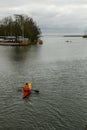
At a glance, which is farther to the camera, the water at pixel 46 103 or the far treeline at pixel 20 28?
the far treeline at pixel 20 28

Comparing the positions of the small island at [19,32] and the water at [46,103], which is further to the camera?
the small island at [19,32]

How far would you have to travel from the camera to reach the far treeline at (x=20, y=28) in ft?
460

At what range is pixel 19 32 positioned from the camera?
140125mm

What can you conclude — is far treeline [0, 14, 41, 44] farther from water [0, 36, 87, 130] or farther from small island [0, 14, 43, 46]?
water [0, 36, 87, 130]

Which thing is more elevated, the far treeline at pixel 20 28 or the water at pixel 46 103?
the far treeline at pixel 20 28

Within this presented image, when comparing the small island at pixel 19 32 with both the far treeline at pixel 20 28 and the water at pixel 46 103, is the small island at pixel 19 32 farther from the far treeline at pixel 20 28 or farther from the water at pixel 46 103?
the water at pixel 46 103

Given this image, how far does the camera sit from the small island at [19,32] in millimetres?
139363

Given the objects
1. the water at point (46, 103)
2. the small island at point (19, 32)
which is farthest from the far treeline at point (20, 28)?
the water at point (46, 103)

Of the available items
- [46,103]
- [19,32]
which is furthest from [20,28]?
[46,103]

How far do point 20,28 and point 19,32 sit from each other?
8.03ft

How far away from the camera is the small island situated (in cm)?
13936

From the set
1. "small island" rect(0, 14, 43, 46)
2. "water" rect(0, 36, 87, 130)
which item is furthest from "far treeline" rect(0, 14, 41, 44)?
"water" rect(0, 36, 87, 130)

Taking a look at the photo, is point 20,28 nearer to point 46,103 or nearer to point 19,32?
point 19,32

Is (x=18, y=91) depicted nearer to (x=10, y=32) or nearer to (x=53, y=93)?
(x=53, y=93)
